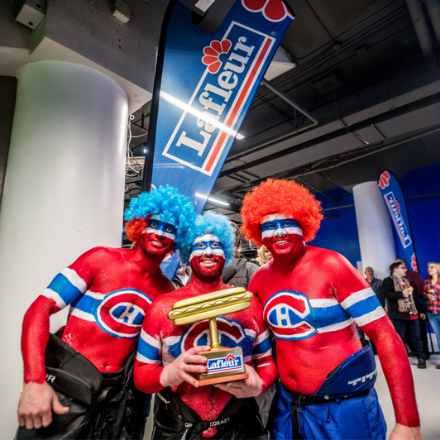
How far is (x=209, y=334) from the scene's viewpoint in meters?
1.41

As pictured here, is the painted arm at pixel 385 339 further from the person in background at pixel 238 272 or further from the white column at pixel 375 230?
the white column at pixel 375 230

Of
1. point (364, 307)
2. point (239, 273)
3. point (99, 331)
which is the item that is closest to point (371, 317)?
point (364, 307)

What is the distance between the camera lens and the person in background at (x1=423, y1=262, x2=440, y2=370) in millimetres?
5180

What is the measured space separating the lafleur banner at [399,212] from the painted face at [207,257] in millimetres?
6894

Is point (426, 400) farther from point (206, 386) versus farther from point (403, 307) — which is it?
point (206, 386)

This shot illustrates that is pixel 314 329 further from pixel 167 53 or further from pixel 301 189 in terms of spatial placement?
pixel 167 53

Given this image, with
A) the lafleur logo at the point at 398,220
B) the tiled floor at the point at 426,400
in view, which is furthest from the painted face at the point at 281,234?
the lafleur logo at the point at 398,220

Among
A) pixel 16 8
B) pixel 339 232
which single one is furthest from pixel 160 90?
pixel 339 232

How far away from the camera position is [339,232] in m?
11.5

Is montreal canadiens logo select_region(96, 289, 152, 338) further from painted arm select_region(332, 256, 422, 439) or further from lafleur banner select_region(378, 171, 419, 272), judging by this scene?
lafleur banner select_region(378, 171, 419, 272)

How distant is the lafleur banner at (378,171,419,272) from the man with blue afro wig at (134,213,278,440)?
22.3 feet

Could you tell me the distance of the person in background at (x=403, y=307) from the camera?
5.16 metres

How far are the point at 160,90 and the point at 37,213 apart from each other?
4.46 feet

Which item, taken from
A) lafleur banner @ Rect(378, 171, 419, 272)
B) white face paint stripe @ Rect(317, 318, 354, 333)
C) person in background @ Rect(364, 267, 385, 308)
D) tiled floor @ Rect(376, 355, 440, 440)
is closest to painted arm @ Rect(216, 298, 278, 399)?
white face paint stripe @ Rect(317, 318, 354, 333)
